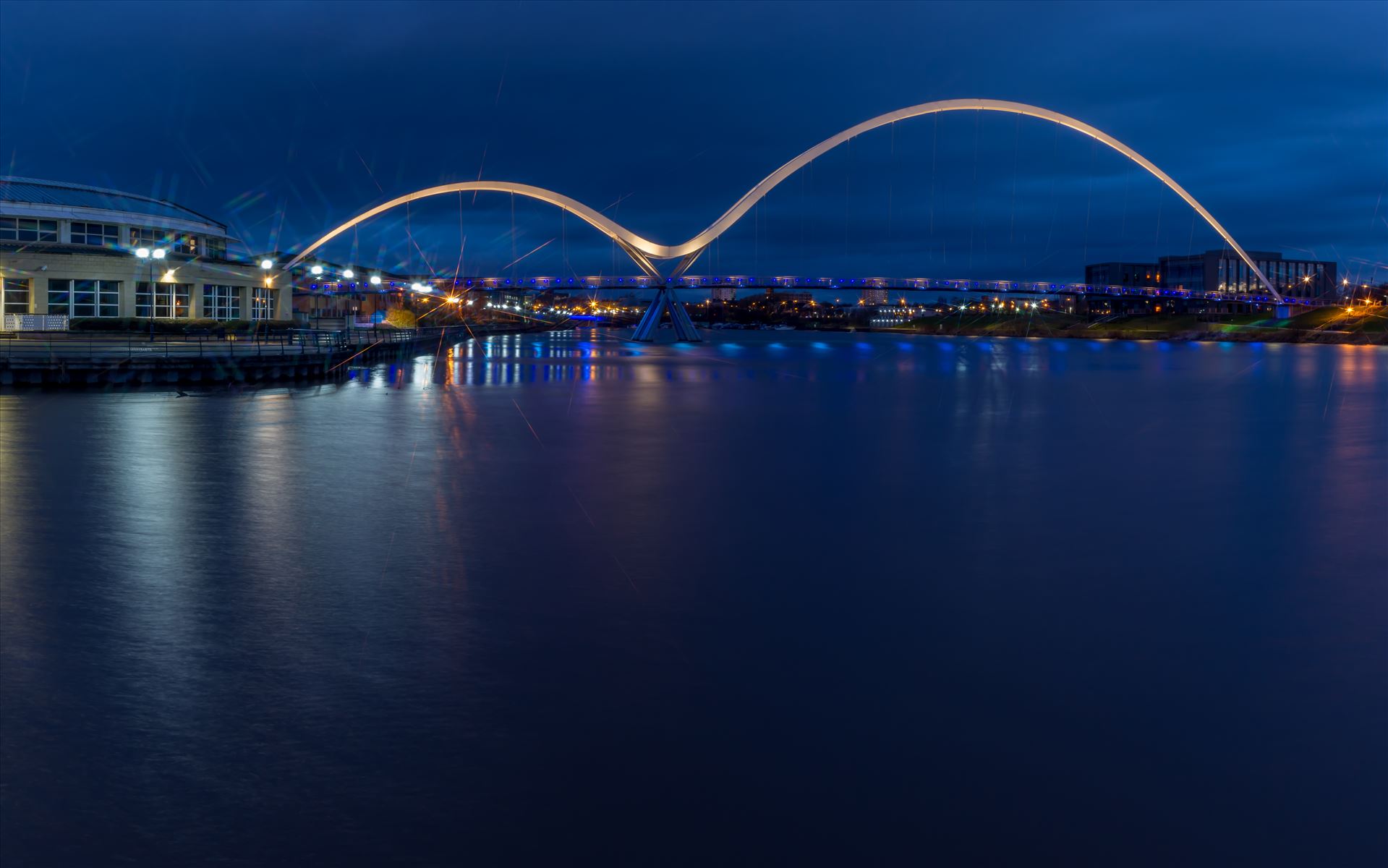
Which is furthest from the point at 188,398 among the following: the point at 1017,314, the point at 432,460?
the point at 1017,314

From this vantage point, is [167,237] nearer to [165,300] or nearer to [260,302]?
[165,300]

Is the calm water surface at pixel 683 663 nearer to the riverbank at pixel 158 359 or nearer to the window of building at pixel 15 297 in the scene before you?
the riverbank at pixel 158 359

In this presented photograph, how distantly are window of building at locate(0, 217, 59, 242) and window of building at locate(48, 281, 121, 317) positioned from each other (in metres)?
7.58

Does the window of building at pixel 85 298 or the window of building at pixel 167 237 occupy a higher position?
the window of building at pixel 167 237

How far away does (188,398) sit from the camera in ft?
96.3

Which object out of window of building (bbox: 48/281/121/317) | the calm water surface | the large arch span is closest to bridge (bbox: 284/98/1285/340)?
the large arch span

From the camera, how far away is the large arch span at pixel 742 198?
71312 mm

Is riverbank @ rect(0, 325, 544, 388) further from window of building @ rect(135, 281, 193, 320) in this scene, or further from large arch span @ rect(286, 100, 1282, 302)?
large arch span @ rect(286, 100, 1282, 302)

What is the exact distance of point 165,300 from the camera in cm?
5619

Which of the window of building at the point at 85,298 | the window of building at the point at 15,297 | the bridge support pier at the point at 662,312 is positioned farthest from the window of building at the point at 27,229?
the bridge support pier at the point at 662,312

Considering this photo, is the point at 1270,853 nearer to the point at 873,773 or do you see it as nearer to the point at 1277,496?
the point at 873,773

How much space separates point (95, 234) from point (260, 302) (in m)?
11.4

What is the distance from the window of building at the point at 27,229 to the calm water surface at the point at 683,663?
1810 inches

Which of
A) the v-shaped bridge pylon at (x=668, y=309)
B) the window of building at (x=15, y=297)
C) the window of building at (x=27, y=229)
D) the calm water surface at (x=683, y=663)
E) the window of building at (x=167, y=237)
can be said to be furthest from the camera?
the v-shaped bridge pylon at (x=668, y=309)
